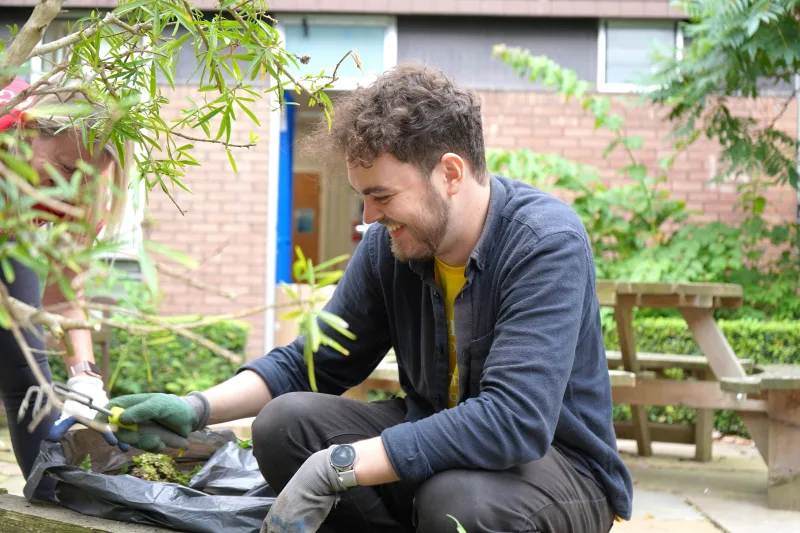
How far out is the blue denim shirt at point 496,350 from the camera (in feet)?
6.35

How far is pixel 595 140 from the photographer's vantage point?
739 cm

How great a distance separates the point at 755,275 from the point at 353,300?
4750 millimetres

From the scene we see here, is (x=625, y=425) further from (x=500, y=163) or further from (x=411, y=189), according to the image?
(x=411, y=189)

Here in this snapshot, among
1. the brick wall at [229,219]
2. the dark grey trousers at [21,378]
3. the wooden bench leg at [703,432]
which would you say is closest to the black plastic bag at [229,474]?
the dark grey trousers at [21,378]

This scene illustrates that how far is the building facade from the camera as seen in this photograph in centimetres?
730

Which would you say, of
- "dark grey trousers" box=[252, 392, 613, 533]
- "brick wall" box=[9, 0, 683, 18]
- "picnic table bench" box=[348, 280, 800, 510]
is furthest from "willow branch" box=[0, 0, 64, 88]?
"brick wall" box=[9, 0, 683, 18]

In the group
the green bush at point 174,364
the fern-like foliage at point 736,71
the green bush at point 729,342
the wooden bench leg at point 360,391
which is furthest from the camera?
the green bush at point 174,364

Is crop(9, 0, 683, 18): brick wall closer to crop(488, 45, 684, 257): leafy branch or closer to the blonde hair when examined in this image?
crop(488, 45, 684, 257): leafy branch

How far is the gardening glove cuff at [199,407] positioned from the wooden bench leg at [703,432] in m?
3.33

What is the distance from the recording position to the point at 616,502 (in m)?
2.21

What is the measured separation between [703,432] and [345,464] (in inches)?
142

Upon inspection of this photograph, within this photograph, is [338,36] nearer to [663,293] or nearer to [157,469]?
[663,293]

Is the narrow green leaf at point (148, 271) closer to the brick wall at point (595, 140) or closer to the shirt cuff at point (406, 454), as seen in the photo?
the shirt cuff at point (406, 454)

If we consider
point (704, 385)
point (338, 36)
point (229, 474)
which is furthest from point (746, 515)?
point (338, 36)
